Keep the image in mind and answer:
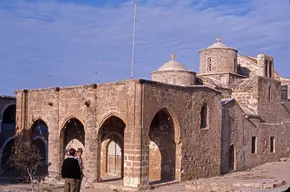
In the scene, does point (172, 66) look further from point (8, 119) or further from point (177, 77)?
point (8, 119)

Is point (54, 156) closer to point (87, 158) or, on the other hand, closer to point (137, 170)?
point (87, 158)

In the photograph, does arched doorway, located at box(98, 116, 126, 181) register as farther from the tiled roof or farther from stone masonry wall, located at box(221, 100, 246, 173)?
the tiled roof

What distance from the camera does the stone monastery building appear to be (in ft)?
47.4

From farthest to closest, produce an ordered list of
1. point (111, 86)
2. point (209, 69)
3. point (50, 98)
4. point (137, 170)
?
point (209, 69)
point (50, 98)
point (111, 86)
point (137, 170)

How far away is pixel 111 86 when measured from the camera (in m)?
15.4

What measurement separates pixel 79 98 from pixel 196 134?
491 centimetres

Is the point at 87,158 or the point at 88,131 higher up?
the point at 88,131

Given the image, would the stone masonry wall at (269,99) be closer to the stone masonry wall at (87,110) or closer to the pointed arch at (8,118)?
the stone masonry wall at (87,110)

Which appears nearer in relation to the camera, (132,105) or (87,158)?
(132,105)

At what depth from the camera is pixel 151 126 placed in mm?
17047

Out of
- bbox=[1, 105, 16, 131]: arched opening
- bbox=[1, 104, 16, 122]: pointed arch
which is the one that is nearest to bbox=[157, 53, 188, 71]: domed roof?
bbox=[1, 104, 16, 122]: pointed arch

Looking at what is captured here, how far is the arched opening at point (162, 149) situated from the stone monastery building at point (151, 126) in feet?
0.13

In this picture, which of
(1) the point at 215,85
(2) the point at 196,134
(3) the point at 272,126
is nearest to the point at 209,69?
(1) the point at 215,85

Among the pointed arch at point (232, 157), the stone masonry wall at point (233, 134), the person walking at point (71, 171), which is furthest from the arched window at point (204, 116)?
the person walking at point (71, 171)
